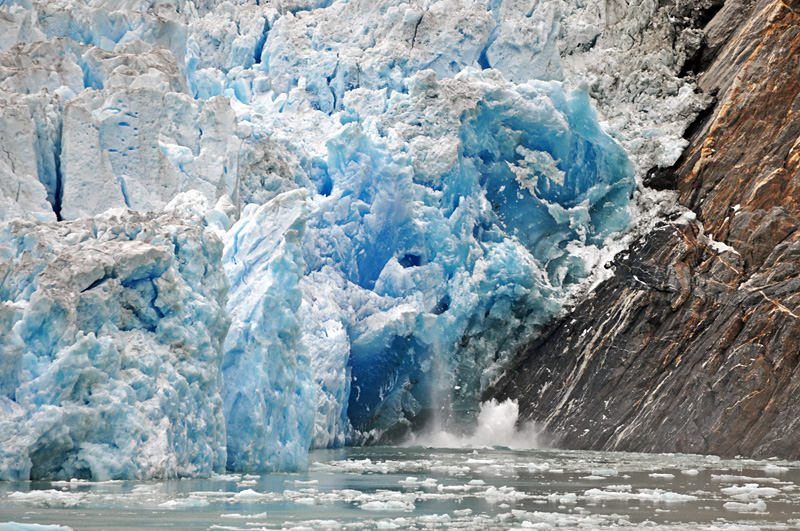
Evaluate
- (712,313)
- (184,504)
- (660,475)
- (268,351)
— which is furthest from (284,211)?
(712,313)

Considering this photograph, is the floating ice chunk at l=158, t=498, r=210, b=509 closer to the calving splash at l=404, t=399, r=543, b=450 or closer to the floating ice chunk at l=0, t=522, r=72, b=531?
the floating ice chunk at l=0, t=522, r=72, b=531

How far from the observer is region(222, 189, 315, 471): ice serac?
13961mm

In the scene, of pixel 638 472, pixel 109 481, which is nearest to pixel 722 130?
pixel 638 472

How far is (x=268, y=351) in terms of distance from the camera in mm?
14312

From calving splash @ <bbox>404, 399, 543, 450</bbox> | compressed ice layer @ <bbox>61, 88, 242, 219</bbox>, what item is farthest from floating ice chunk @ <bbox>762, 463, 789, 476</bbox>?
compressed ice layer @ <bbox>61, 88, 242, 219</bbox>

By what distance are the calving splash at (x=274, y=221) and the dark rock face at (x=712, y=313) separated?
1108 mm

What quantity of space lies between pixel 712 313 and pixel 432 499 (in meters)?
11.4

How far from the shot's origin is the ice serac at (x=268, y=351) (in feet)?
45.8

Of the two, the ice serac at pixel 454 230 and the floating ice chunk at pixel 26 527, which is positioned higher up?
the ice serac at pixel 454 230

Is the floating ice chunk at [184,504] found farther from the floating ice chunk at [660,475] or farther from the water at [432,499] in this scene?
the floating ice chunk at [660,475]

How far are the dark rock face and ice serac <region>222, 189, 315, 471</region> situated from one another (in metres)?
7.93

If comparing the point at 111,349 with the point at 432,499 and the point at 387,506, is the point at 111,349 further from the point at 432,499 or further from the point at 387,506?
the point at 432,499

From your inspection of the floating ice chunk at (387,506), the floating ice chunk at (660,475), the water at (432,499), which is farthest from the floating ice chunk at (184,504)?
the floating ice chunk at (660,475)

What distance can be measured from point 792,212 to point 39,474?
16.2 metres
